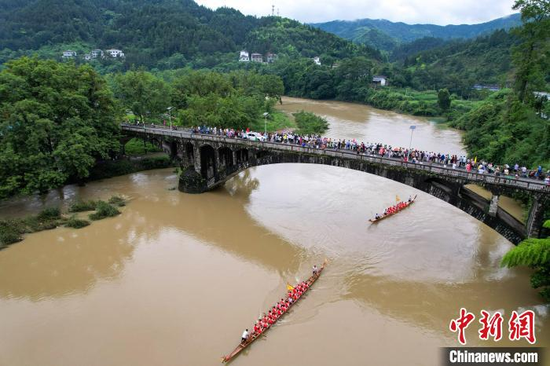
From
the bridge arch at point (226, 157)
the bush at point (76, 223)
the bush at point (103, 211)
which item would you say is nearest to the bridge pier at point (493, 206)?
the bridge arch at point (226, 157)

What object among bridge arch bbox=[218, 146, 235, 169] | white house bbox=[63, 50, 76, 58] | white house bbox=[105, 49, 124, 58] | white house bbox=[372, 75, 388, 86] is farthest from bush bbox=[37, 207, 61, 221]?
white house bbox=[105, 49, 124, 58]

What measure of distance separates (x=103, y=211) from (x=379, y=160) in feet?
79.7

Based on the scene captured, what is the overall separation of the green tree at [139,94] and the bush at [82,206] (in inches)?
677

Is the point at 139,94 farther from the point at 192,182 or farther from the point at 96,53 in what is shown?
the point at 96,53

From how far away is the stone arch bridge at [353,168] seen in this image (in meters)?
22.6

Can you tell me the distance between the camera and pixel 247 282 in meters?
23.9

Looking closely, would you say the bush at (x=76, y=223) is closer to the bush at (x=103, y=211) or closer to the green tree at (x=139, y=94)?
the bush at (x=103, y=211)

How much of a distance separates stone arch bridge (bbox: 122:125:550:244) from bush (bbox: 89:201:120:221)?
7.71 m

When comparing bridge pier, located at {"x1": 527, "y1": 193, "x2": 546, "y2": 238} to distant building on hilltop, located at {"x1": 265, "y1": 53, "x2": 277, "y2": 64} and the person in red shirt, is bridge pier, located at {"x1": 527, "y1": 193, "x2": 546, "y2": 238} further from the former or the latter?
distant building on hilltop, located at {"x1": 265, "y1": 53, "x2": 277, "y2": 64}

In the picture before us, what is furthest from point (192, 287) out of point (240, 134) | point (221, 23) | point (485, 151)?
point (221, 23)

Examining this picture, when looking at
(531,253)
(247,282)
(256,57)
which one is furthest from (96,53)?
(531,253)

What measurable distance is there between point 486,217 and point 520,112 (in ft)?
67.2

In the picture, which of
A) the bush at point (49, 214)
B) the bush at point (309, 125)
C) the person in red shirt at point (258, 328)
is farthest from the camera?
the bush at point (309, 125)

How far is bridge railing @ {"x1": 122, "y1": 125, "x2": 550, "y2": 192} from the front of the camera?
22139mm
